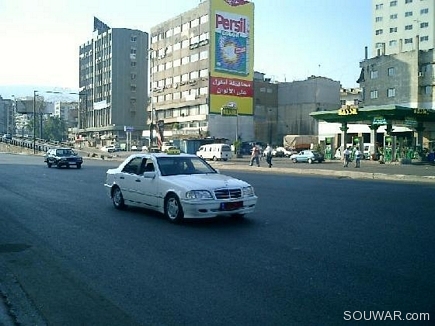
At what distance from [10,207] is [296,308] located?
9922 mm

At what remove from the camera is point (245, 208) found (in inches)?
372

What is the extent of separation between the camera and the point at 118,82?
4375 inches

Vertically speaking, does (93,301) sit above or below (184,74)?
below

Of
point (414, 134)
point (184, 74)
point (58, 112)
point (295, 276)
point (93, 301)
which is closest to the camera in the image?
point (93, 301)

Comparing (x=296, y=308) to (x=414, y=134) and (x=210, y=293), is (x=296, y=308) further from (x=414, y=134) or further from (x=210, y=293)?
(x=414, y=134)

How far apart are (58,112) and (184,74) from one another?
382 ft

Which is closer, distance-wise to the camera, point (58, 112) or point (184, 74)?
point (184, 74)

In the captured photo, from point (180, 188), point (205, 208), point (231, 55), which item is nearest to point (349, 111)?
point (180, 188)

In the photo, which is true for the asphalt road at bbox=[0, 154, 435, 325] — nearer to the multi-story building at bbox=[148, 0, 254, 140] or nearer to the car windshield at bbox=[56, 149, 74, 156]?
the car windshield at bbox=[56, 149, 74, 156]

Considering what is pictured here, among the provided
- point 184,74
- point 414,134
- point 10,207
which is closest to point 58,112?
point 184,74

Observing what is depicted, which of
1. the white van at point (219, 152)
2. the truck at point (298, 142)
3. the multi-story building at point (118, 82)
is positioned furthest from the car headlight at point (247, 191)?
the multi-story building at point (118, 82)

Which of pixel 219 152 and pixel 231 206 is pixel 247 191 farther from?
pixel 219 152

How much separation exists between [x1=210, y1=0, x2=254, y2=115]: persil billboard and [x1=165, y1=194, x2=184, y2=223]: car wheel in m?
73.6

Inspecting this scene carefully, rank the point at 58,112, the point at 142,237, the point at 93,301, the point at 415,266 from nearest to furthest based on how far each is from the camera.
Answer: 1. the point at 93,301
2. the point at 415,266
3. the point at 142,237
4. the point at 58,112
